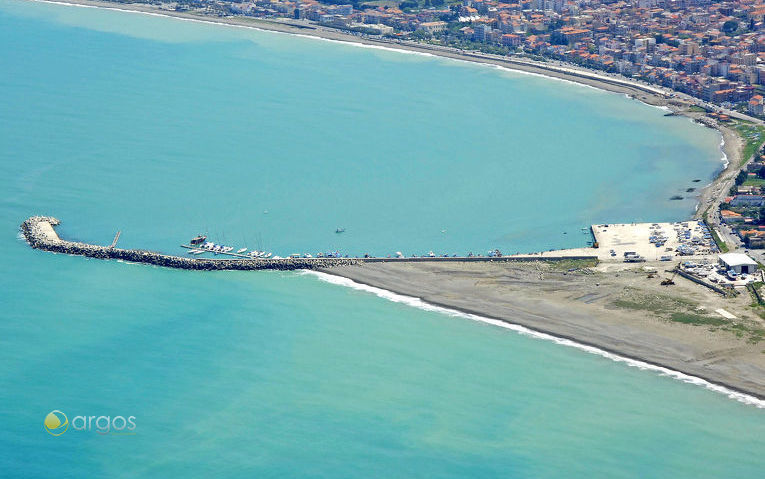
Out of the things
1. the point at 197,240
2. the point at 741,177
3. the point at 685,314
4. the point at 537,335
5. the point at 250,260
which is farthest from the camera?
the point at 741,177

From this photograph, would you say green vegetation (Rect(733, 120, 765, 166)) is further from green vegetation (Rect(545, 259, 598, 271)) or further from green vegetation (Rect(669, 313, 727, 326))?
green vegetation (Rect(669, 313, 727, 326))

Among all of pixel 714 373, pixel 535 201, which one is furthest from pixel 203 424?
pixel 535 201

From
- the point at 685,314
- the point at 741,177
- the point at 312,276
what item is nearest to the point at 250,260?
the point at 312,276

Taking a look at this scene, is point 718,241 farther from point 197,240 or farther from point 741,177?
point 197,240

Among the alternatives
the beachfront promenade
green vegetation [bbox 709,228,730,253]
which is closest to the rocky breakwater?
the beachfront promenade

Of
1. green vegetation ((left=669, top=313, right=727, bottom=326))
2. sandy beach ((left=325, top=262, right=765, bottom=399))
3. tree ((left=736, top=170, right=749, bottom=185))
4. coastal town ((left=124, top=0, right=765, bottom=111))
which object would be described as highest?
coastal town ((left=124, top=0, right=765, bottom=111))
